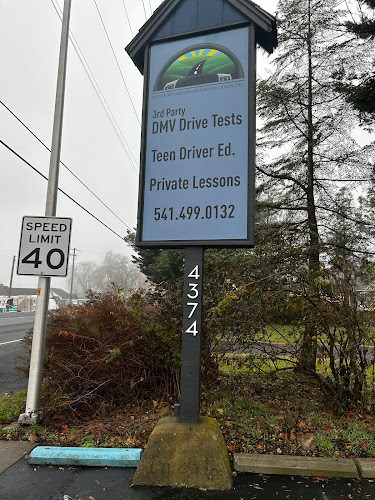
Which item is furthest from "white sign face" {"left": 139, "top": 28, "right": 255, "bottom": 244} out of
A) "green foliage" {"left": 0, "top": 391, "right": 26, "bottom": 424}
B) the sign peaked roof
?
"green foliage" {"left": 0, "top": 391, "right": 26, "bottom": 424}

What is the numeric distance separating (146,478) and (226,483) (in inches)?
29.0

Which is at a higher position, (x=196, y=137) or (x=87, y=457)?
(x=196, y=137)

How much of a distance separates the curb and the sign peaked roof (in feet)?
15.4

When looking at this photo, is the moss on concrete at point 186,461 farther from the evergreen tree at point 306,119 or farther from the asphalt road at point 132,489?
the evergreen tree at point 306,119

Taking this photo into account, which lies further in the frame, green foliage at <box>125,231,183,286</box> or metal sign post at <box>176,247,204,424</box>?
green foliage at <box>125,231,183,286</box>

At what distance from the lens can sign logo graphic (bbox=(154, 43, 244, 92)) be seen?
4.59 m

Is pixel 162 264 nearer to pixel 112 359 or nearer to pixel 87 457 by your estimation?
pixel 112 359

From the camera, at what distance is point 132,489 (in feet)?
11.6

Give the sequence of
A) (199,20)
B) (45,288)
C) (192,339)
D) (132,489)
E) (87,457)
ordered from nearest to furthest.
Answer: (132,489), (87,457), (192,339), (199,20), (45,288)

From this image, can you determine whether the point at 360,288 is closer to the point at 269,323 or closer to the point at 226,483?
the point at 269,323

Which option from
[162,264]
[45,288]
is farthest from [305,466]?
[162,264]

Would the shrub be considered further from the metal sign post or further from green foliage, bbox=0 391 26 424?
the metal sign post

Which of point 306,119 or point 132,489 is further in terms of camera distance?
point 306,119

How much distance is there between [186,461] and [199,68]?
4286 millimetres
